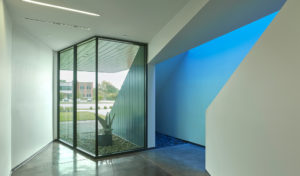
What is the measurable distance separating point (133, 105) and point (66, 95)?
226cm

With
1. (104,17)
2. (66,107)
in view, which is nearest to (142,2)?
(104,17)

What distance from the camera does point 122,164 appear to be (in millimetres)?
3916

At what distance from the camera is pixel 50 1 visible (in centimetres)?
280

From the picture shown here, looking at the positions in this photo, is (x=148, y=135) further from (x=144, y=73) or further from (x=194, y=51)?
(x=194, y=51)

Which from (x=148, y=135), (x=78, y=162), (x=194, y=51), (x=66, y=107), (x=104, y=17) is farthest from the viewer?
(x=194, y=51)

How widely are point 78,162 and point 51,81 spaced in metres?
2.95

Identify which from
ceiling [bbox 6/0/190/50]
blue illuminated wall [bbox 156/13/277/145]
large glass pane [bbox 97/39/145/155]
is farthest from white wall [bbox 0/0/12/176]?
blue illuminated wall [bbox 156/13/277/145]

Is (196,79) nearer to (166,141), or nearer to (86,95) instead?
(166,141)

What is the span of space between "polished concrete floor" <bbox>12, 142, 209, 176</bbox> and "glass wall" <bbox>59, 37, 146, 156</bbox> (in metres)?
0.44

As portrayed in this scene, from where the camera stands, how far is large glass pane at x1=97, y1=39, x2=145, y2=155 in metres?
4.56

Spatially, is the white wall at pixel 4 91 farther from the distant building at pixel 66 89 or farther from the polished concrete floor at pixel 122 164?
the distant building at pixel 66 89

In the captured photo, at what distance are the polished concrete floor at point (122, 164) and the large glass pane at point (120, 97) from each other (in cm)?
44

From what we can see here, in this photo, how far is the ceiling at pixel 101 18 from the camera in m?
2.91

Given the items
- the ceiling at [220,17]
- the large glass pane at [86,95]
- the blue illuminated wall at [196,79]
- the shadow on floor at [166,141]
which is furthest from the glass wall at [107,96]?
the blue illuminated wall at [196,79]
